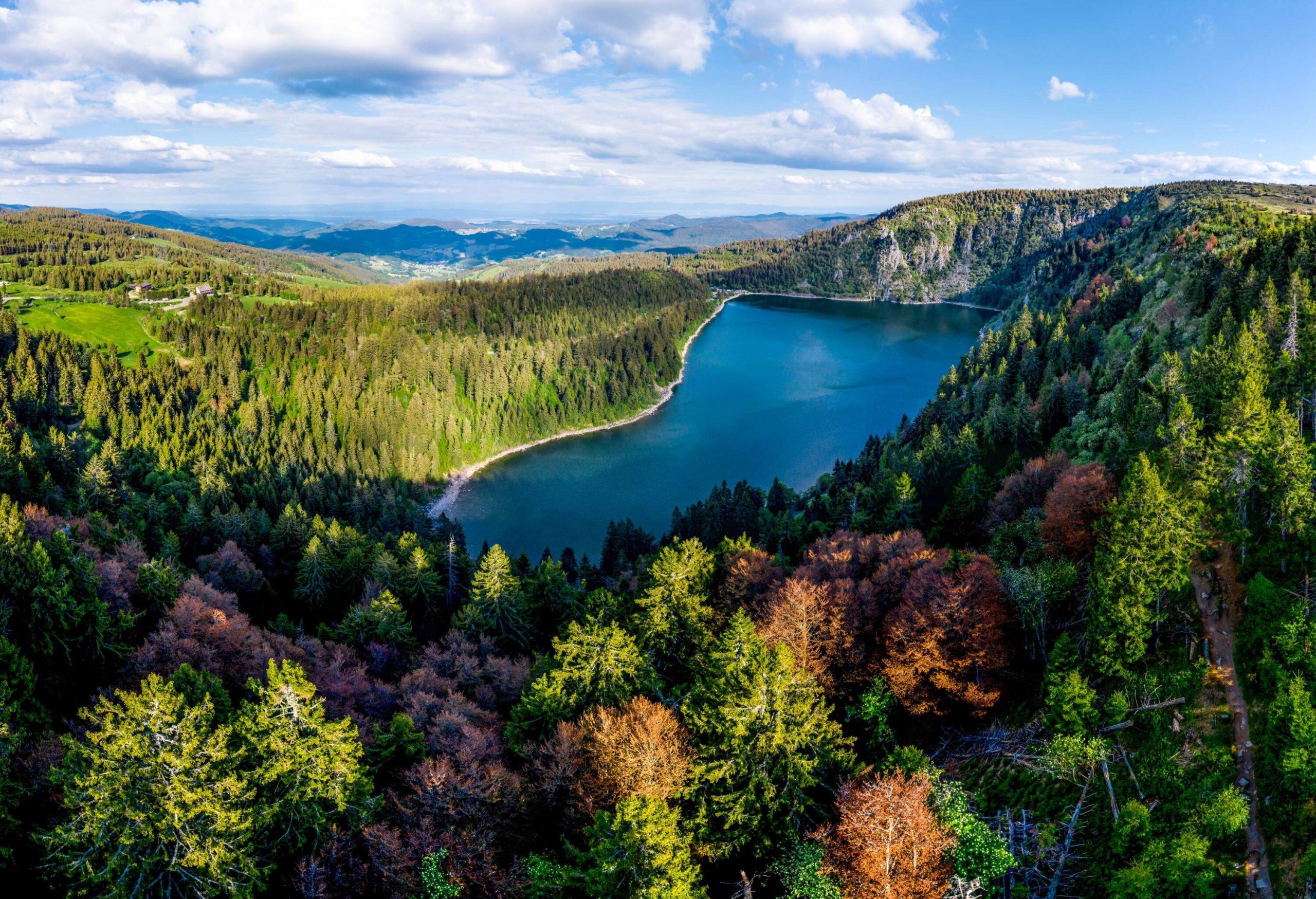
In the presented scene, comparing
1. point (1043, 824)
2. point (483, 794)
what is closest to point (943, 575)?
point (1043, 824)

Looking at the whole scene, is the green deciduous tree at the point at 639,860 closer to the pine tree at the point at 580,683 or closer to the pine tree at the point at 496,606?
the pine tree at the point at 580,683

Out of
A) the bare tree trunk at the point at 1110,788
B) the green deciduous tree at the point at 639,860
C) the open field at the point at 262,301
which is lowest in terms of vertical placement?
the bare tree trunk at the point at 1110,788

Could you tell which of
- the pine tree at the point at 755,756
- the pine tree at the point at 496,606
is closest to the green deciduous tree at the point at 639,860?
the pine tree at the point at 755,756

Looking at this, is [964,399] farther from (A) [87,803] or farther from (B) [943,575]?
(A) [87,803]

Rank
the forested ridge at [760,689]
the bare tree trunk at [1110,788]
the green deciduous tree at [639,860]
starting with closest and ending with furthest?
the green deciduous tree at [639,860] → the forested ridge at [760,689] → the bare tree trunk at [1110,788]

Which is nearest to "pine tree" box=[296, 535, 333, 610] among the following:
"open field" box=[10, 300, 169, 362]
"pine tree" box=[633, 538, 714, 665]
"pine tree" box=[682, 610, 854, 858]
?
"pine tree" box=[633, 538, 714, 665]

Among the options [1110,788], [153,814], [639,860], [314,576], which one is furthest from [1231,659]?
[314,576]

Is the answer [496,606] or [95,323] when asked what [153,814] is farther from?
[95,323]
